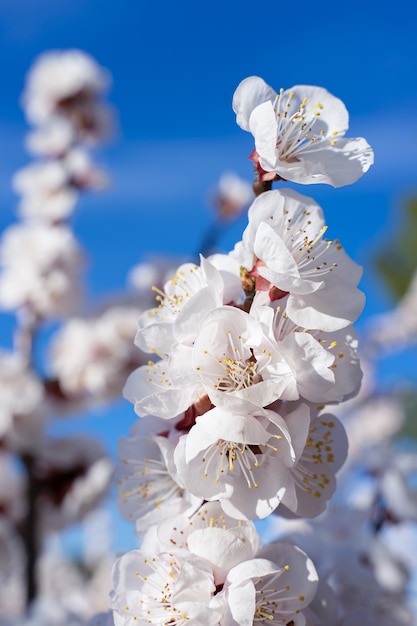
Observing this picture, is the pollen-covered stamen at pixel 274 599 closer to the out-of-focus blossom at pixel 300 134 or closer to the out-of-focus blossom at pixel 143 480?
the out-of-focus blossom at pixel 143 480

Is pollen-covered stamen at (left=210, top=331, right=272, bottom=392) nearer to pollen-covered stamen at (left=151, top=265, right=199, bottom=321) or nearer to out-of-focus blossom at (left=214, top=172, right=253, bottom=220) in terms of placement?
pollen-covered stamen at (left=151, top=265, right=199, bottom=321)

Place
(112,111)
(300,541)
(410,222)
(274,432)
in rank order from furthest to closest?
(410,222) → (112,111) → (300,541) → (274,432)

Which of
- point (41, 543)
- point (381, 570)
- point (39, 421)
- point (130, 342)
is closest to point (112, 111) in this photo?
point (130, 342)

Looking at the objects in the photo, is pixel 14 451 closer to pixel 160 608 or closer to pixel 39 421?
pixel 39 421

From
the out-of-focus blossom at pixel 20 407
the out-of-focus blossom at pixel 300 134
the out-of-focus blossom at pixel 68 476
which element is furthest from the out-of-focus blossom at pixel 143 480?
the out-of-focus blossom at pixel 68 476

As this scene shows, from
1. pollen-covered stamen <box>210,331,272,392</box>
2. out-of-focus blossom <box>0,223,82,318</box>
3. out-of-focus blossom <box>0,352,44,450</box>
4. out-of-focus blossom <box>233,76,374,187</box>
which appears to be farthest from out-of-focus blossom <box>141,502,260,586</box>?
out-of-focus blossom <box>0,223,82,318</box>

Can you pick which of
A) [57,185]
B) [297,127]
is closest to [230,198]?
[57,185]
